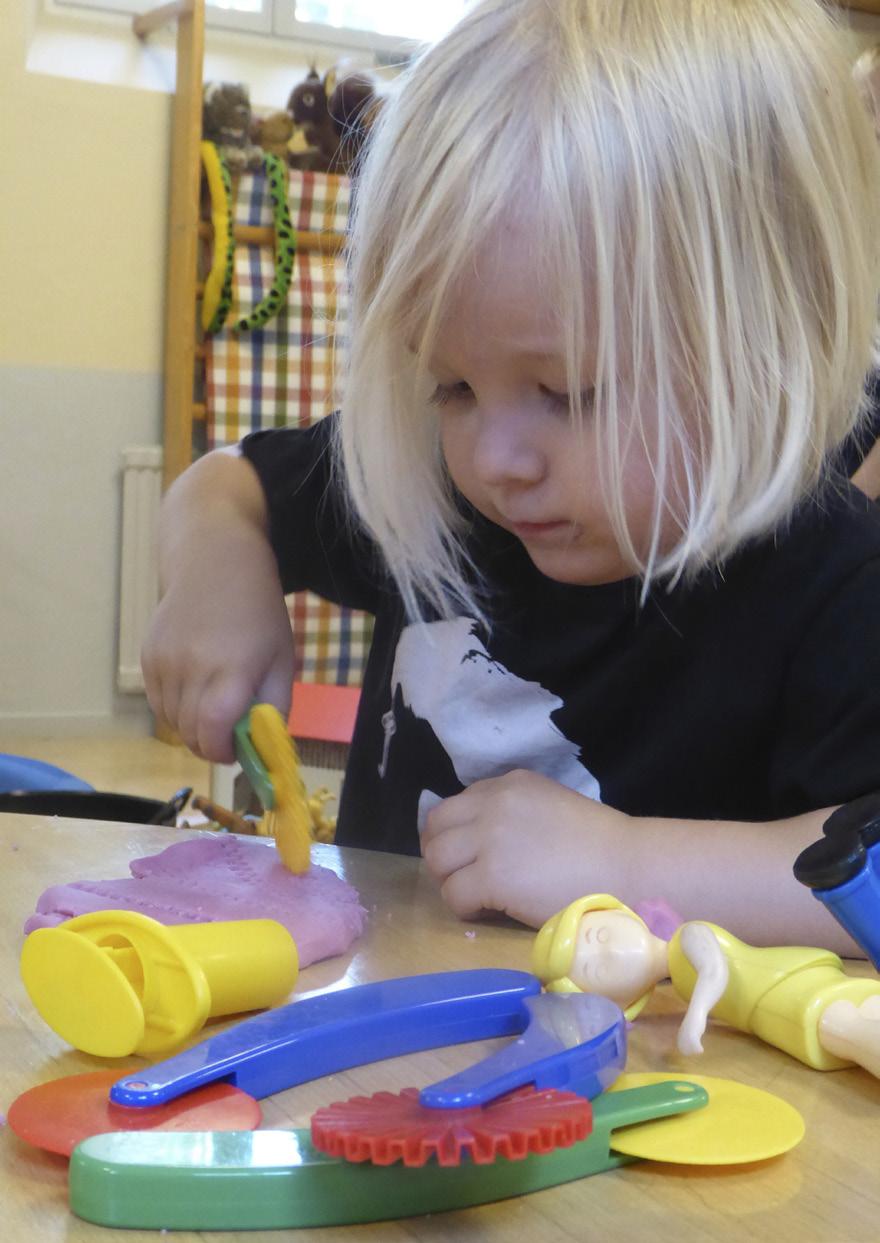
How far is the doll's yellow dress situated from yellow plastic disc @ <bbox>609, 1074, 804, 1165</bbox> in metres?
0.04

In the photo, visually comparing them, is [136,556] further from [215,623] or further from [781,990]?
[781,990]

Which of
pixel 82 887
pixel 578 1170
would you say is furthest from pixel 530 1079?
pixel 82 887

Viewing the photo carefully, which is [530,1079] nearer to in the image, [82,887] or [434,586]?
[82,887]

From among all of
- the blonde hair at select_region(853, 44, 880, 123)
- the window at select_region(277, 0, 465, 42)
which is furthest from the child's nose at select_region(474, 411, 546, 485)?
the window at select_region(277, 0, 465, 42)

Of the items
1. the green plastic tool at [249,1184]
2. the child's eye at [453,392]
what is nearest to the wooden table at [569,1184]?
the green plastic tool at [249,1184]

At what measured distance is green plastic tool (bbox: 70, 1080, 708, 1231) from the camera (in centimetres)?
27

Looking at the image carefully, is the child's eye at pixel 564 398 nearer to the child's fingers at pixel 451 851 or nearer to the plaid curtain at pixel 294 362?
the child's fingers at pixel 451 851

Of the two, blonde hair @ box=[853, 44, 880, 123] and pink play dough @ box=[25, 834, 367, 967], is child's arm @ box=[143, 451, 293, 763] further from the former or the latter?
blonde hair @ box=[853, 44, 880, 123]

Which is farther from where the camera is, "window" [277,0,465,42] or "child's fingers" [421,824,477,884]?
"window" [277,0,465,42]

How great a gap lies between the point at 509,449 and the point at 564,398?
0.10 feet

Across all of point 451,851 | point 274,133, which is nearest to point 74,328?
point 274,133

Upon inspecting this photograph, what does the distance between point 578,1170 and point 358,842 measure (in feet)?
1.82

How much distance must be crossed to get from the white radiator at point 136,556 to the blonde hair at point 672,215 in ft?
7.97

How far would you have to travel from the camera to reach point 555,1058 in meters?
0.30
